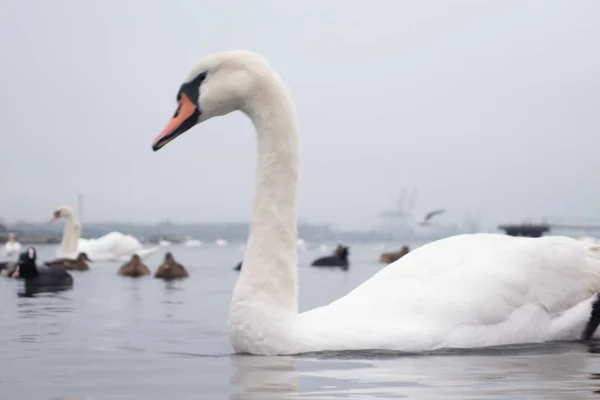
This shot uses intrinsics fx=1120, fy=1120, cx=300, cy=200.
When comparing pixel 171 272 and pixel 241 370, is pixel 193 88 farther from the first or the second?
pixel 171 272

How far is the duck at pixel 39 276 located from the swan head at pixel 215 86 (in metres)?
13.5

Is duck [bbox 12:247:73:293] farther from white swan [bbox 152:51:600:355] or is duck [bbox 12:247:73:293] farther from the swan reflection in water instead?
the swan reflection in water

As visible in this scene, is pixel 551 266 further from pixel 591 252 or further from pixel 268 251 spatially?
pixel 268 251

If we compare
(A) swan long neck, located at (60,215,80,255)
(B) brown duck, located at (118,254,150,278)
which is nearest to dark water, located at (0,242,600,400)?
(B) brown duck, located at (118,254,150,278)

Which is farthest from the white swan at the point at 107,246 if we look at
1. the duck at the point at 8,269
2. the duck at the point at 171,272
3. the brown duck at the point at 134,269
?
the duck at the point at 171,272

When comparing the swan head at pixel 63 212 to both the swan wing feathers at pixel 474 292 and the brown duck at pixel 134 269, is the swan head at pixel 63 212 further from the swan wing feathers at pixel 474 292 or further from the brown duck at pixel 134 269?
the swan wing feathers at pixel 474 292

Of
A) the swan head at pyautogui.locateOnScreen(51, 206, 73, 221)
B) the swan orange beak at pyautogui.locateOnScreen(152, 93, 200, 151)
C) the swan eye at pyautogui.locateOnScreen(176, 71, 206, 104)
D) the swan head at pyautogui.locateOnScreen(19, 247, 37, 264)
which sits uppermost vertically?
the swan head at pyautogui.locateOnScreen(51, 206, 73, 221)

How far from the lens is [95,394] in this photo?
243 inches

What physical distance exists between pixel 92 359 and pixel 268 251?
63.9 inches

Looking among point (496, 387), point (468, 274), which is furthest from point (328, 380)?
point (468, 274)

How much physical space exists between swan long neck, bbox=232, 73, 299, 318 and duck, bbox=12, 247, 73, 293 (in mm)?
13428

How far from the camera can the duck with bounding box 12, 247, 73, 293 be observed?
21562 mm

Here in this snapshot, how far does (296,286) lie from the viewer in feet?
25.2

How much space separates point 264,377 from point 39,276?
1688 centimetres
